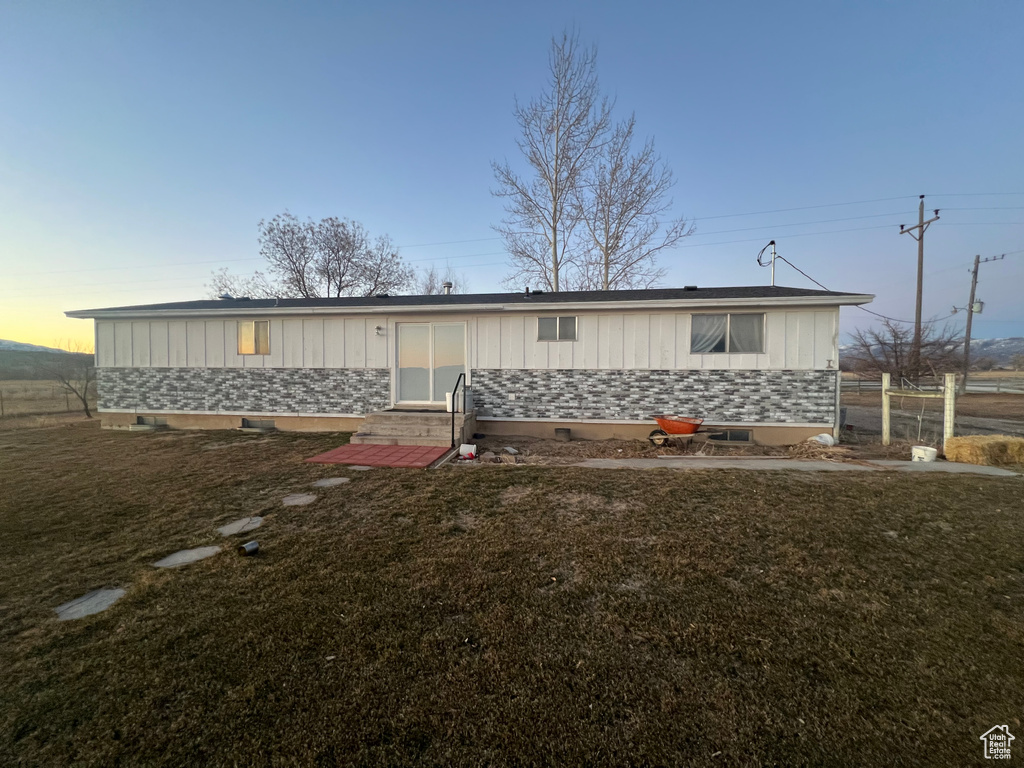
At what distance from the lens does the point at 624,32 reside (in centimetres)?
1480

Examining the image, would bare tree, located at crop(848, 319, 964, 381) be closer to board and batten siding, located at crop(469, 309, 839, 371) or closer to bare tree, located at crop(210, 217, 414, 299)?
board and batten siding, located at crop(469, 309, 839, 371)

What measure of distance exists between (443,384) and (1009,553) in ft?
27.8

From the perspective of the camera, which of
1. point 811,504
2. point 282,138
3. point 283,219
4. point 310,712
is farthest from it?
point 283,219

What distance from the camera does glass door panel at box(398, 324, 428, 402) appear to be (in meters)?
9.52

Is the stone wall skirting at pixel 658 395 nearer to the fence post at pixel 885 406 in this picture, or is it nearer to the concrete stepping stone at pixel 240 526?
the fence post at pixel 885 406

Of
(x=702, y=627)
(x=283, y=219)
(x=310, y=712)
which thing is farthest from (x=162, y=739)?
(x=283, y=219)

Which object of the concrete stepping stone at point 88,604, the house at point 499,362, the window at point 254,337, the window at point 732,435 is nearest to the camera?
the concrete stepping stone at point 88,604

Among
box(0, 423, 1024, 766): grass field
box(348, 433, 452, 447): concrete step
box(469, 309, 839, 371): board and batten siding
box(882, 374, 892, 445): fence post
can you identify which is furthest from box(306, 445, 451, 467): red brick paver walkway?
box(882, 374, 892, 445): fence post

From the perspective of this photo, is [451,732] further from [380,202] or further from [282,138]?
[380,202]

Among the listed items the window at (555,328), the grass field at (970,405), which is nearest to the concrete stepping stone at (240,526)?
the window at (555,328)

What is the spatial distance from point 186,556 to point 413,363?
641 centimetres

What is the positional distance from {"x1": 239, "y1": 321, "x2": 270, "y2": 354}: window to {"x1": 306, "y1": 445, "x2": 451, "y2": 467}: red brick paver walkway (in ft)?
13.4

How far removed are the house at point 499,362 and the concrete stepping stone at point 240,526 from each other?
3.82m

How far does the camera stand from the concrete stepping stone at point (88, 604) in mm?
2652
